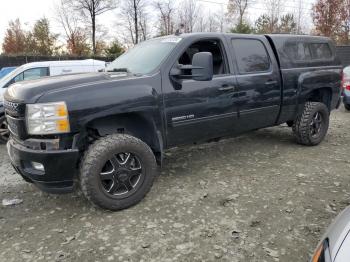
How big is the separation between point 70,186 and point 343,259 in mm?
2699

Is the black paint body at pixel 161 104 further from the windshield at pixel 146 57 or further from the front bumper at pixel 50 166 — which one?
the windshield at pixel 146 57

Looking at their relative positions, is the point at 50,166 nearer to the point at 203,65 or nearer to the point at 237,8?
the point at 203,65

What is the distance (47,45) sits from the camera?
40.4 metres

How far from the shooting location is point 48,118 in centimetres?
338

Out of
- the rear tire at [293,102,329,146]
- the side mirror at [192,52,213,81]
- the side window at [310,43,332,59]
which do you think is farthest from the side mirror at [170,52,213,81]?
the side window at [310,43,332,59]

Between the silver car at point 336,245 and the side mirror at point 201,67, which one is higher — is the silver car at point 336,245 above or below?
below

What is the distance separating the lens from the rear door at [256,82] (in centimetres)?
497

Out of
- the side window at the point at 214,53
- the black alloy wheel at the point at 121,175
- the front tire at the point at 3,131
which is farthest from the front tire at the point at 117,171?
the front tire at the point at 3,131

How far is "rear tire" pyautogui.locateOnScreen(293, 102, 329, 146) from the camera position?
19.6ft

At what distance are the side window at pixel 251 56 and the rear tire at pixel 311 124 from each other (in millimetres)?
1245

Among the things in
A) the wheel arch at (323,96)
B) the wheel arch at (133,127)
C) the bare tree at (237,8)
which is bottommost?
the wheel arch at (133,127)

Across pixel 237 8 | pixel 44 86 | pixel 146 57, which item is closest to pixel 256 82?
pixel 146 57

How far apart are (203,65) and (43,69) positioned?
618 centimetres

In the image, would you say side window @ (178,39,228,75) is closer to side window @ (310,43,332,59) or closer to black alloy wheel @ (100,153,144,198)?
black alloy wheel @ (100,153,144,198)
